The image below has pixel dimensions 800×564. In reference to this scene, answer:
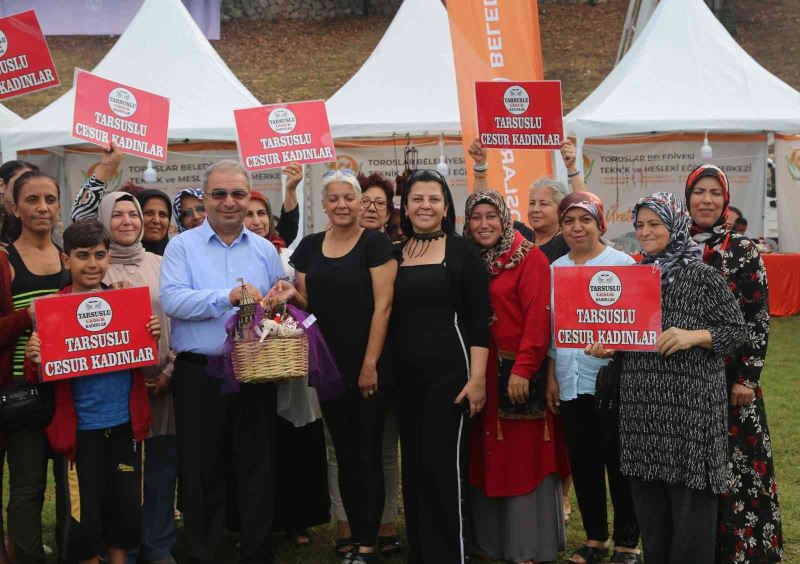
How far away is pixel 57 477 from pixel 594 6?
2964 centimetres

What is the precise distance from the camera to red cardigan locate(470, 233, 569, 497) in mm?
4715

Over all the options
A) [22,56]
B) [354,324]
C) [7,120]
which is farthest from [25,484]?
[7,120]

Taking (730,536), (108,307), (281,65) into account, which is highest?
(281,65)

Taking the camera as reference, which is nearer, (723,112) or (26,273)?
(26,273)

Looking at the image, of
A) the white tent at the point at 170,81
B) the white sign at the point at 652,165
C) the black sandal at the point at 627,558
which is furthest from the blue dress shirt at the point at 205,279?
the white sign at the point at 652,165

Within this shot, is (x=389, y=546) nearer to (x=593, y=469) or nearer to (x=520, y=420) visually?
(x=520, y=420)

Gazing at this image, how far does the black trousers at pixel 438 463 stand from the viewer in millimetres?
4598

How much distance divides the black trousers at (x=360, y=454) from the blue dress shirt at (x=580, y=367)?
0.89 metres

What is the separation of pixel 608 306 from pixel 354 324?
48.7 inches

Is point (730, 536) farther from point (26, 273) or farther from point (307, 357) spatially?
point (26, 273)

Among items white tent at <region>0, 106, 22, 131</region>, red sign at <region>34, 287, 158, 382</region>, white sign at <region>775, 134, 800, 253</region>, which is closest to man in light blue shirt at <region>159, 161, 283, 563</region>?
red sign at <region>34, 287, 158, 382</region>

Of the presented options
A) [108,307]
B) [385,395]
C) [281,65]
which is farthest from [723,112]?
[281,65]

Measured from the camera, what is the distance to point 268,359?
13.6 feet

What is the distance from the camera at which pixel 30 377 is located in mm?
4262
